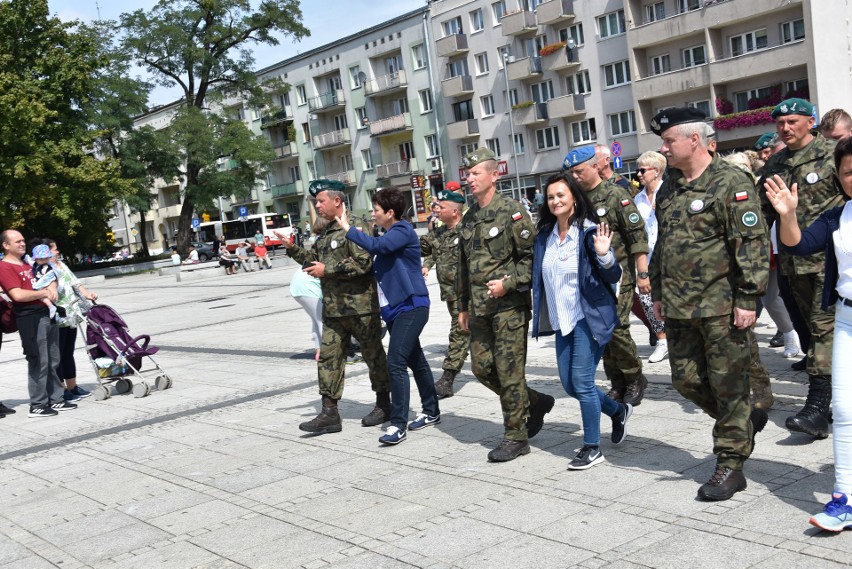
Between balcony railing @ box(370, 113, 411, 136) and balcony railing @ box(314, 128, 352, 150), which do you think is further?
balcony railing @ box(314, 128, 352, 150)

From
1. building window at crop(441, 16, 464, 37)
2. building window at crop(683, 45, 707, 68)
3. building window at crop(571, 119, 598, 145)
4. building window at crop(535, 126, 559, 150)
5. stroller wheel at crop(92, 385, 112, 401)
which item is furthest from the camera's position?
building window at crop(441, 16, 464, 37)

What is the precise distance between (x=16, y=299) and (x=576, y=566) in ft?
24.5

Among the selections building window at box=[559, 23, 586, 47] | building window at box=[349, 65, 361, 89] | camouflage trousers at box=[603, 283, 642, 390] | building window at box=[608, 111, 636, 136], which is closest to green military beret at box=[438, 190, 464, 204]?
camouflage trousers at box=[603, 283, 642, 390]

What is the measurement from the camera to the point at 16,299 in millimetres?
9805

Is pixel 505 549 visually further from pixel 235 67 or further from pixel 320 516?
pixel 235 67

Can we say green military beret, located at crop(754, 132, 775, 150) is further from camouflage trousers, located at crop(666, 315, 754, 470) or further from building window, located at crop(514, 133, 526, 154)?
building window, located at crop(514, 133, 526, 154)

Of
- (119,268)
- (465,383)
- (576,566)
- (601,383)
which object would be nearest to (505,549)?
(576,566)

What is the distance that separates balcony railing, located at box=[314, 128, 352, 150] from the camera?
236 feet

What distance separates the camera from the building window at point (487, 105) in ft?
197

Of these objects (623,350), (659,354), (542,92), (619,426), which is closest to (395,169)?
(542,92)

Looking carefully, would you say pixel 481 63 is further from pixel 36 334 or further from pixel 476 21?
pixel 36 334

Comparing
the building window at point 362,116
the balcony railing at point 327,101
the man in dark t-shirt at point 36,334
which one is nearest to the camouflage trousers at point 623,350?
the man in dark t-shirt at point 36,334

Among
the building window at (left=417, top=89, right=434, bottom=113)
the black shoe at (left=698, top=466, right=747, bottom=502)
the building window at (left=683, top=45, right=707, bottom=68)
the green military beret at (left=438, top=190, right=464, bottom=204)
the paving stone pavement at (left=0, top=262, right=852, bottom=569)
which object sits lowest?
the paving stone pavement at (left=0, top=262, right=852, bottom=569)

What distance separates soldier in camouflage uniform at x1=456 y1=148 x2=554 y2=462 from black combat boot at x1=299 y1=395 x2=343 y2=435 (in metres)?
1.70
